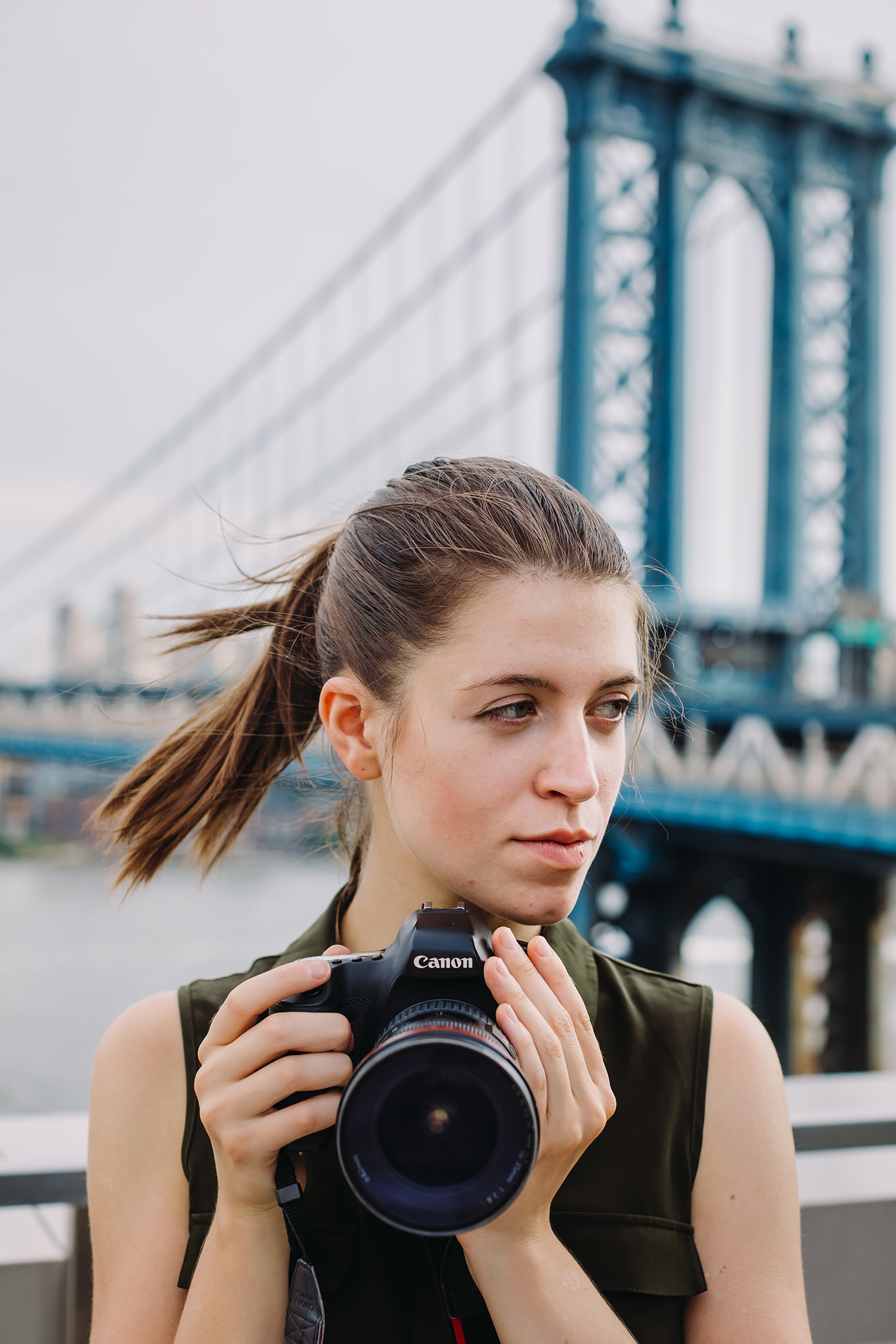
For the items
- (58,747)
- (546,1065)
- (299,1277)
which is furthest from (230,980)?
(58,747)

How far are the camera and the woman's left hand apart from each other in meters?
0.02

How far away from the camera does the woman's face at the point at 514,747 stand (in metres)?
0.96

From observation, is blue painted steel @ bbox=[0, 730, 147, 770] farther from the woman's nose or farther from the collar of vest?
the woman's nose

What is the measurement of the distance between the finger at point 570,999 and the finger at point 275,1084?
17cm

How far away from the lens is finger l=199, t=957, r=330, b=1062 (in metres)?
0.88

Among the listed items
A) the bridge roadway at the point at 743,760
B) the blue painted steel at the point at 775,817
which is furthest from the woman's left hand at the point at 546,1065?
the blue painted steel at the point at 775,817

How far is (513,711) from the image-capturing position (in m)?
0.97

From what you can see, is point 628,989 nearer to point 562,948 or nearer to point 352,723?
point 562,948

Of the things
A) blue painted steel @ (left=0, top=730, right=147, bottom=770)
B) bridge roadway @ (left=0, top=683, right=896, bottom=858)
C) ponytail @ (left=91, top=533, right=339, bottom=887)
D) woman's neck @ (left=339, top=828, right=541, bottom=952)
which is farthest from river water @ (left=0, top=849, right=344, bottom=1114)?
woman's neck @ (left=339, top=828, right=541, bottom=952)

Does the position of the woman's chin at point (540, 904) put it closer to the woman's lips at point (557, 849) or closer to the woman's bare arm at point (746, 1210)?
the woman's lips at point (557, 849)

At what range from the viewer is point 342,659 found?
3.60 feet

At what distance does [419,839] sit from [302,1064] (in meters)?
0.20

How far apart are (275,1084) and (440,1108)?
125mm

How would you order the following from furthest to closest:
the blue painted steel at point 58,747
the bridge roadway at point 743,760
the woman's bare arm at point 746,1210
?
the blue painted steel at point 58,747 < the bridge roadway at point 743,760 < the woman's bare arm at point 746,1210
